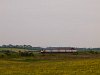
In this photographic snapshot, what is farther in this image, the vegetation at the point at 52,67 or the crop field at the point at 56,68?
the vegetation at the point at 52,67

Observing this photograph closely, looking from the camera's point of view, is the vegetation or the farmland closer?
the farmland

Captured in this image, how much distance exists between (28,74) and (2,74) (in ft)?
9.04

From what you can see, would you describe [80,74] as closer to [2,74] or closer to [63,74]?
[63,74]

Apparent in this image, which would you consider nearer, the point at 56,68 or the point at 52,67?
the point at 56,68

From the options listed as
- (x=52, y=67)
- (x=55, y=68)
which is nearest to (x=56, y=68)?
(x=55, y=68)

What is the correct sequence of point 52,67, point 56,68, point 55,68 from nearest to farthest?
point 55,68 → point 56,68 → point 52,67

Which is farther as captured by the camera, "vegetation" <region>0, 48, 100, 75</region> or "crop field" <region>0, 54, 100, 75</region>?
"vegetation" <region>0, 48, 100, 75</region>

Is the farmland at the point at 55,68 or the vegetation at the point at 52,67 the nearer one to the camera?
the farmland at the point at 55,68

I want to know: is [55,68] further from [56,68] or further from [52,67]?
[52,67]

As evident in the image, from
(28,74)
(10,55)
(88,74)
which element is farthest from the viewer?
(10,55)

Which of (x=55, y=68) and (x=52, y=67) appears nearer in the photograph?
(x=55, y=68)

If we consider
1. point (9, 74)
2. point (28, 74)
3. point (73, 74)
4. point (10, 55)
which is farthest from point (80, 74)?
point (10, 55)

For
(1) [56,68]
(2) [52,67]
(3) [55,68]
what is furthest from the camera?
(2) [52,67]

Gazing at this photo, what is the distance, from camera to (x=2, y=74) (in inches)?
1150
